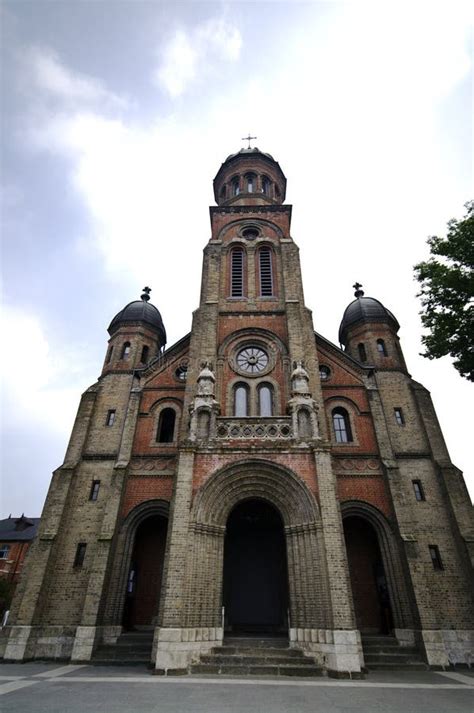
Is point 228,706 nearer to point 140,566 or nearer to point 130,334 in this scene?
point 140,566

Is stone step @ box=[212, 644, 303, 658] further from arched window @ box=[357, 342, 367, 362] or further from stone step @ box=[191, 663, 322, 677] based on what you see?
arched window @ box=[357, 342, 367, 362]

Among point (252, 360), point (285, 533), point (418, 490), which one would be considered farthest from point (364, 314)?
point (285, 533)

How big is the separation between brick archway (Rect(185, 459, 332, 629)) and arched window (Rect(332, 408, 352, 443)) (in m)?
5.34

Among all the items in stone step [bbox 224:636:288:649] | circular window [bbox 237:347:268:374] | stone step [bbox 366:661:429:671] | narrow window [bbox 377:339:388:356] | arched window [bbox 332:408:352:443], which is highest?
narrow window [bbox 377:339:388:356]

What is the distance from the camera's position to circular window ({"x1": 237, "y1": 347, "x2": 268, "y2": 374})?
59.1 feet

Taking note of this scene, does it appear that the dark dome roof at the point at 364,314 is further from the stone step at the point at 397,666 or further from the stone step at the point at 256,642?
the stone step at the point at 256,642

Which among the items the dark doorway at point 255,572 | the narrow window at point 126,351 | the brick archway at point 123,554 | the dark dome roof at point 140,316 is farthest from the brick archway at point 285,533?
the dark dome roof at point 140,316

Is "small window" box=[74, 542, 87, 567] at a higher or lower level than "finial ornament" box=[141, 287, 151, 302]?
lower

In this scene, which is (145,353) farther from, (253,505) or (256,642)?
(256,642)

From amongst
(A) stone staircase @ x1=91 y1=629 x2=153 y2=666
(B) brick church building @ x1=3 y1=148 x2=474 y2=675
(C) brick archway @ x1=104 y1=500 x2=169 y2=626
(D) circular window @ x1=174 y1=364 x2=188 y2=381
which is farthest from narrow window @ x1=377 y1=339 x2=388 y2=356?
(A) stone staircase @ x1=91 y1=629 x2=153 y2=666

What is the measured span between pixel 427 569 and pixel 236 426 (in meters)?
9.16

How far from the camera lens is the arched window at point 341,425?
1803cm

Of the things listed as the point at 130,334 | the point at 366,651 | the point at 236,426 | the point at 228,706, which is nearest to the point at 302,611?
the point at 366,651

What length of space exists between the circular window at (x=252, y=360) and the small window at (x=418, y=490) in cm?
819
